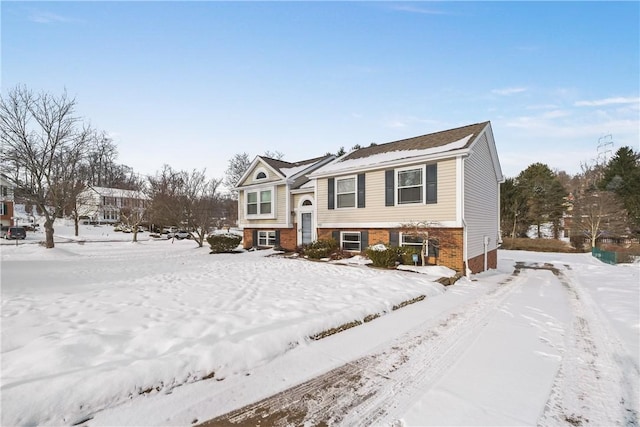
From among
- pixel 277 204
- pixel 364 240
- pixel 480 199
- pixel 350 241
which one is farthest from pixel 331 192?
pixel 480 199

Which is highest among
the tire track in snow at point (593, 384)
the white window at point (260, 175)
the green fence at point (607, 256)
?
the white window at point (260, 175)

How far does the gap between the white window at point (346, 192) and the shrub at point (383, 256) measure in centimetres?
331

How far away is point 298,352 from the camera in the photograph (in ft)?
13.2

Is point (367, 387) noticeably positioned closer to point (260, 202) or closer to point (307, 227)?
point (307, 227)

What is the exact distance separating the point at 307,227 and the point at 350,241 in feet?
11.7

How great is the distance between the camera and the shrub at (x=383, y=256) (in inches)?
437

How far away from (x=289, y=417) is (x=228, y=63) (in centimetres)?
1327

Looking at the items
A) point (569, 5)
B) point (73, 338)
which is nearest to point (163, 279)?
point (73, 338)

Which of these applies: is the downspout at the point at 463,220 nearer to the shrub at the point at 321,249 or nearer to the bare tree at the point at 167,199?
the shrub at the point at 321,249

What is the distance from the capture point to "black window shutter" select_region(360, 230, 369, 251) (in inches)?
535

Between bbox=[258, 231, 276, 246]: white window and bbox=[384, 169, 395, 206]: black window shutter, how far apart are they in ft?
28.2

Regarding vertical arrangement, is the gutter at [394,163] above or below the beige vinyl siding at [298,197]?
above

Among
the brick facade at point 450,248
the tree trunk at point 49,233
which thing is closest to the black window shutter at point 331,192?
the brick facade at point 450,248

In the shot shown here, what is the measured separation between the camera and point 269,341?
405 cm
